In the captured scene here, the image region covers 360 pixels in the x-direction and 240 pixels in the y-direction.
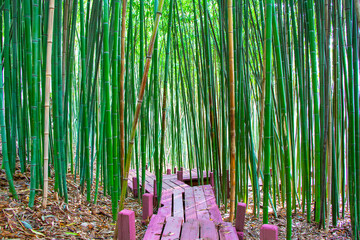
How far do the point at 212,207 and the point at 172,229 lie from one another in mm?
496

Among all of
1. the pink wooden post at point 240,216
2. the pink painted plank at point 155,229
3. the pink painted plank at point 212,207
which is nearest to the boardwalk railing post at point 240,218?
the pink wooden post at point 240,216

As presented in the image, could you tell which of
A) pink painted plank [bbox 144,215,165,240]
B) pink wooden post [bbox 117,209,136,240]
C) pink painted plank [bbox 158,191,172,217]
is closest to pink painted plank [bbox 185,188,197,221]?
pink painted plank [bbox 158,191,172,217]

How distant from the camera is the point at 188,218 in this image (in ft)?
5.49

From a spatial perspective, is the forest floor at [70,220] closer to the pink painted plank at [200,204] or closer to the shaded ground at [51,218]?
the shaded ground at [51,218]

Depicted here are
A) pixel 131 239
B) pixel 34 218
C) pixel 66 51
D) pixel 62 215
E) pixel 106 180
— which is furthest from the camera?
pixel 106 180

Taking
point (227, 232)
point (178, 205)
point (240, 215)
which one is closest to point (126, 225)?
point (227, 232)

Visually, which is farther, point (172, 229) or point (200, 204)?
point (200, 204)

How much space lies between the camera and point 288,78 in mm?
1978

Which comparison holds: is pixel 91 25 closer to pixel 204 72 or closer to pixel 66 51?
pixel 66 51

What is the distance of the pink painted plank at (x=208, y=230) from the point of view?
1.32 meters

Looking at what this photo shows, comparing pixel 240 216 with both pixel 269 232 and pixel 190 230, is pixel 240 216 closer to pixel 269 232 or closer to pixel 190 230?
pixel 190 230

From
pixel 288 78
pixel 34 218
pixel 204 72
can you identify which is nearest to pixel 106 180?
pixel 34 218

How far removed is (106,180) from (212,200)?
860 millimetres

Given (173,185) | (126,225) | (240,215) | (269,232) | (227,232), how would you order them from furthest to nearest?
1. (173,185)
2. (240,215)
3. (227,232)
4. (126,225)
5. (269,232)
